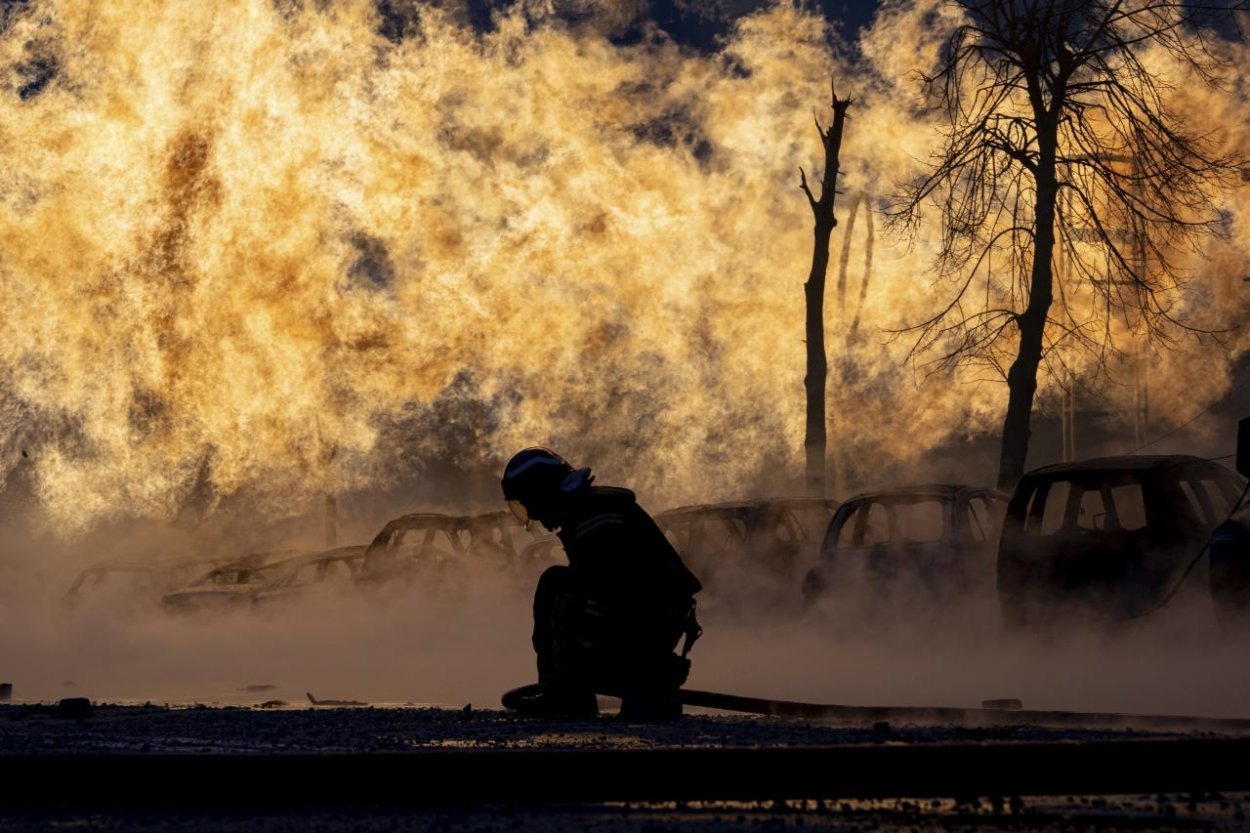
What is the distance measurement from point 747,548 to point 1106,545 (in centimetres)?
604

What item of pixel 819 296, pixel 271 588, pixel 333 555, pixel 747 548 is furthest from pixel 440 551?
pixel 819 296

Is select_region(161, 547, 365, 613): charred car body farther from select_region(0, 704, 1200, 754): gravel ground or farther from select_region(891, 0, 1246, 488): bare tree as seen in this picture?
select_region(0, 704, 1200, 754): gravel ground

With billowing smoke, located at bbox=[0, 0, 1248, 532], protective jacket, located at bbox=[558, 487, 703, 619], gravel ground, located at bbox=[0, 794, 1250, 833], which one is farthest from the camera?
billowing smoke, located at bbox=[0, 0, 1248, 532]

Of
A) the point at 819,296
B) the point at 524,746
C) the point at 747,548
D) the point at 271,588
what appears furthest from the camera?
the point at 819,296

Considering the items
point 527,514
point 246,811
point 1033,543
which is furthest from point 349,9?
point 246,811

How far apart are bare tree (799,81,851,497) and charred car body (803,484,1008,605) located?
40.6 ft

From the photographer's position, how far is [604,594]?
27.4 feet

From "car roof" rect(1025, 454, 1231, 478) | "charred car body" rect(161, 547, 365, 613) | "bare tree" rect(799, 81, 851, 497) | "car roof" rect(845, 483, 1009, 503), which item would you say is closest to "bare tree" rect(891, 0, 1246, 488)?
"car roof" rect(845, 483, 1009, 503)

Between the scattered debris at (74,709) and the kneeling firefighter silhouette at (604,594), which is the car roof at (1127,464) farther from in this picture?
the scattered debris at (74,709)

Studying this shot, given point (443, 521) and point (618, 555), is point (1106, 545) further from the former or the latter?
point (443, 521)

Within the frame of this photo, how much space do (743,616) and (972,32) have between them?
26.3 feet

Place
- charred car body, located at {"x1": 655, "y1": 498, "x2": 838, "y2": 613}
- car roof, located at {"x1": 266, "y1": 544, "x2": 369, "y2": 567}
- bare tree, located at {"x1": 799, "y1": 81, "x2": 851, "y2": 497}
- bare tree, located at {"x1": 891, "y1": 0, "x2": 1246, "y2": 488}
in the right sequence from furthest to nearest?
1. bare tree, located at {"x1": 799, "y1": 81, "x2": 851, "y2": 497}
2. car roof, located at {"x1": 266, "y1": 544, "x2": 369, "y2": 567}
3. bare tree, located at {"x1": 891, "y1": 0, "x2": 1246, "y2": 488}
4. charred car body, located at {"x1": 655, "y1": 498, "x2": 838, "y2": 613}

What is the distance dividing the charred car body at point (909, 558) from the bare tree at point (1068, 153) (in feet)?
19.4

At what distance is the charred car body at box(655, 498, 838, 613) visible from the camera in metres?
17.3
